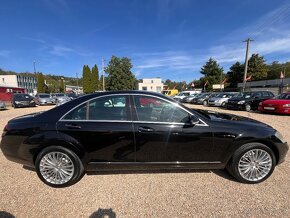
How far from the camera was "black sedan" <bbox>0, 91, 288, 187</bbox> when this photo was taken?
9.80 ft

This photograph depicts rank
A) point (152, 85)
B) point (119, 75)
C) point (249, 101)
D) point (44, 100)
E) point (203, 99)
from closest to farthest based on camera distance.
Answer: point (249, 101)
point (44, 100)
point (203, 99)
point (119, 75)
point (152, 85)

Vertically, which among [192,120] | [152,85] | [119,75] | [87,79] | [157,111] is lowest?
[192,120]

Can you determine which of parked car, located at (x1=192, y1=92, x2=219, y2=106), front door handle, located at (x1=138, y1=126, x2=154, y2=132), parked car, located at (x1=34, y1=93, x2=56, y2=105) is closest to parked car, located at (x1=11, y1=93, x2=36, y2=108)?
parked car, located at (x1=34, y1=93, x2=56, y2=105)

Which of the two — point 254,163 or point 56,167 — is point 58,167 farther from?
point 254,163

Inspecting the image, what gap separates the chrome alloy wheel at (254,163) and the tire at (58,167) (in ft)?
8.85

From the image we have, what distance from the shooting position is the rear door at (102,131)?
2975 mm

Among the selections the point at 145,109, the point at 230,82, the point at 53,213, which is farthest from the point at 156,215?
the point at 230,82

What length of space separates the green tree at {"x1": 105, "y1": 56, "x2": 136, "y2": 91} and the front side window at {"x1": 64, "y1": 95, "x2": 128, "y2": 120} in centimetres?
5221

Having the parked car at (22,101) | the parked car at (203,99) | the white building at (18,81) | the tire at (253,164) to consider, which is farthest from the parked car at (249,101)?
the white building at (18,81)

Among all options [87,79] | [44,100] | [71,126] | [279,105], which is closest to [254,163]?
[71,126]

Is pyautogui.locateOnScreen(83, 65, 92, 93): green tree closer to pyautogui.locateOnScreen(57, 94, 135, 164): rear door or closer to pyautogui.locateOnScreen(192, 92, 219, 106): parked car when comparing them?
pyautogui.locateOnScreen(192, 92, 219, 106): parked car

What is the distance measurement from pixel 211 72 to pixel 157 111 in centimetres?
7294

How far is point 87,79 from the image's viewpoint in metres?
60.1

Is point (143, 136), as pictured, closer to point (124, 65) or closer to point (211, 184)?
point (211, 184)
